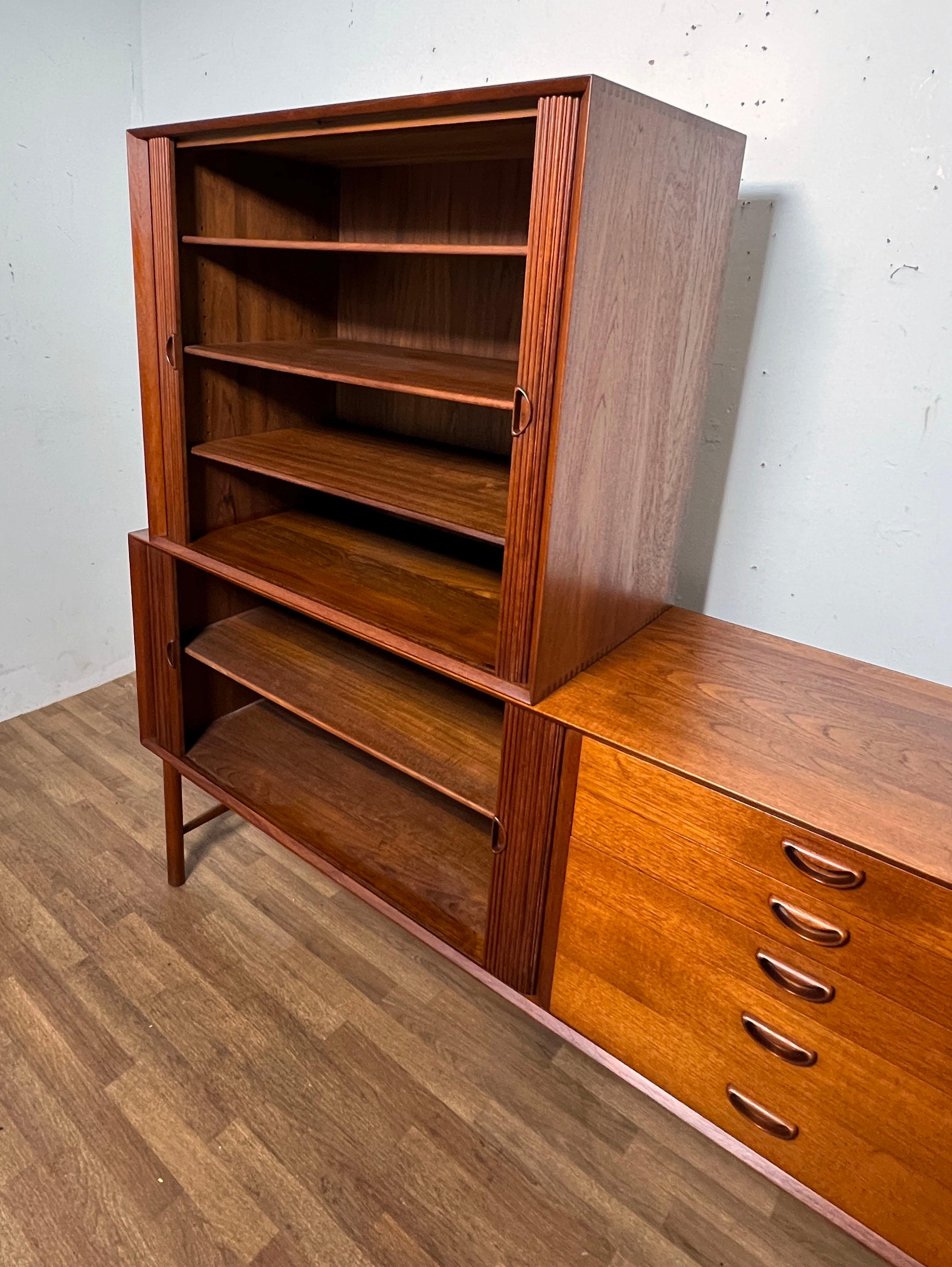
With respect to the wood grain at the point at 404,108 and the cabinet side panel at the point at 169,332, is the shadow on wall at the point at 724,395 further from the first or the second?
the cabinet side panel at the point at 169,332

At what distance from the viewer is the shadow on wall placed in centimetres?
118

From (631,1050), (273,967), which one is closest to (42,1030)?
(273,967)

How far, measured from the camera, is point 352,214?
4.84 feet

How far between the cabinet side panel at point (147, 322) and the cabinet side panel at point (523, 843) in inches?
30.7

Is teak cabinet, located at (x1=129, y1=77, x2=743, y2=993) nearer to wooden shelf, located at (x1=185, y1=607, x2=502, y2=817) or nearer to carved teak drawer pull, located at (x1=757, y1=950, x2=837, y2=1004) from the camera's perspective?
wooden shelf, located at (x1=185, y1=607, x2=502, y2=817)

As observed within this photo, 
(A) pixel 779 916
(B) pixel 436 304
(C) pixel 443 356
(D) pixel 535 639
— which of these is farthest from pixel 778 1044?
(B) pixel 436 304

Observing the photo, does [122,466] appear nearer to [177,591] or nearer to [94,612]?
[94,612]

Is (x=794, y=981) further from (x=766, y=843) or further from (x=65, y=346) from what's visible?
(x=65, y=346)

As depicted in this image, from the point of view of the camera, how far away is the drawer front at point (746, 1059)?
2.78ft

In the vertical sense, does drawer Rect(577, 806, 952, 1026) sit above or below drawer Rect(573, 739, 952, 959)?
below

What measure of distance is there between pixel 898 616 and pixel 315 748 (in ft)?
3.46

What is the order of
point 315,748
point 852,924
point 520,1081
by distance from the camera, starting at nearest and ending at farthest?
point 852,924
point 520,1081
point 315,748

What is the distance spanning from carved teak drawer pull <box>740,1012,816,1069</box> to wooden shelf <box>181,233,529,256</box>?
0.88 m

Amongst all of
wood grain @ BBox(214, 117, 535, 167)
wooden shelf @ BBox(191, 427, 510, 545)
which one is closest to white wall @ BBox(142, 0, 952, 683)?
wood grain @ BBox(214, 117, 535, 167)
